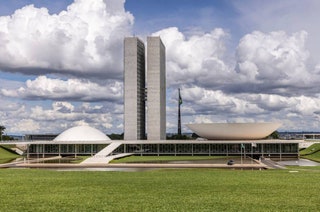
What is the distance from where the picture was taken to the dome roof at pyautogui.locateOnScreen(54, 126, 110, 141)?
235 ft

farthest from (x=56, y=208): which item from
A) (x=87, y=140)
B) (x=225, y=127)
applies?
(x=87, y=140)

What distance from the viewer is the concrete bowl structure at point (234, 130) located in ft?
211

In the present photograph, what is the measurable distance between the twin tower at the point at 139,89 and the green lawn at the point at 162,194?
163 feet

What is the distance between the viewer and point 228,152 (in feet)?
220

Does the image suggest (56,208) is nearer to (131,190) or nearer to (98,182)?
(131,190)

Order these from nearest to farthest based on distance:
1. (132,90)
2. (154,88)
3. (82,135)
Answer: (82,135) → (132,90) → (154,88)

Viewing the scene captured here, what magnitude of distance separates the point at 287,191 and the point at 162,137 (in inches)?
2398

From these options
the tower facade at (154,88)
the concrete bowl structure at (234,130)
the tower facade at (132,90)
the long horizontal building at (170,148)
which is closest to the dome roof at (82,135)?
the long horizontal building at (170,148)

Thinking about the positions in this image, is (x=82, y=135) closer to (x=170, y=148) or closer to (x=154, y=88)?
(x=170, y=148)

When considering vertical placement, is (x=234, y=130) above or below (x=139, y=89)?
below

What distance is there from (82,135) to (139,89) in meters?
14.2

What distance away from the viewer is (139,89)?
79188mm

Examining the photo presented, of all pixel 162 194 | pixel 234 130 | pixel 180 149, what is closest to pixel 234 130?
pixel 234 130

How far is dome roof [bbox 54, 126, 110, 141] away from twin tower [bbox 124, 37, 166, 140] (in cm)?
586
